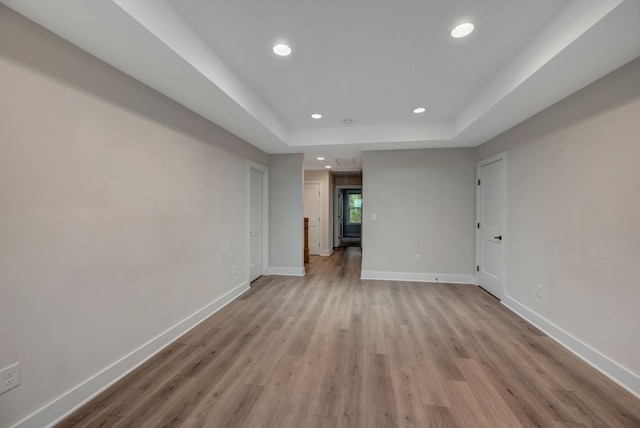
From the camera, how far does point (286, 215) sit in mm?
5020

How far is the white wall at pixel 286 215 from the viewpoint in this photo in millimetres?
4973

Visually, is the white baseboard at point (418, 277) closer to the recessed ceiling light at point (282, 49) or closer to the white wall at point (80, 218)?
the white wall at point (80, 218)

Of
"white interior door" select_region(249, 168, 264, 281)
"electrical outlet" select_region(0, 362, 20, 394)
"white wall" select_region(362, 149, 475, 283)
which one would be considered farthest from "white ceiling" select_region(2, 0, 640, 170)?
"electrical outlet" select_region(0, 362, 20, 394)

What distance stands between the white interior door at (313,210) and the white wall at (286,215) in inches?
93.1

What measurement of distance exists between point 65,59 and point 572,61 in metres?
3.49

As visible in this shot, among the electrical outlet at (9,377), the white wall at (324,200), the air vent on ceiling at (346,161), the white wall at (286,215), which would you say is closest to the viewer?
the electrical outlet at (9,377)

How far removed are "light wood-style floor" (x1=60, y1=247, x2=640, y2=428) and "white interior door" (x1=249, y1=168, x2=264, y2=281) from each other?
148 centimetres

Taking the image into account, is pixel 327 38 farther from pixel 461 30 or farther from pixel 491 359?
pixel 491 359

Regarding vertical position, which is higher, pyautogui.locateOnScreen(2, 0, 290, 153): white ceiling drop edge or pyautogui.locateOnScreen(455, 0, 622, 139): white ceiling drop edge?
pyautogui.locateOnScreen(455, 0, 622, 139): white ceiling drop edge

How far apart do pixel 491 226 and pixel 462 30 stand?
3.01 meters

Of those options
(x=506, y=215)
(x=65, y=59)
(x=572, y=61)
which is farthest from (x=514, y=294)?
(x=65, y=59)

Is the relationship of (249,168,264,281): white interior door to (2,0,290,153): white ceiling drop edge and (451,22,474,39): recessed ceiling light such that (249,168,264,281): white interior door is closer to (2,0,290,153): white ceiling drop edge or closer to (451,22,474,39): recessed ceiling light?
(2,0,290,153): white ceiling drop edge

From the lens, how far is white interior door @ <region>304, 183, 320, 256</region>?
735 cm

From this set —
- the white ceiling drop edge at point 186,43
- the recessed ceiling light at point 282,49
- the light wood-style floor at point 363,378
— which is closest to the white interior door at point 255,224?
the light wood-style floor at point 363,378
